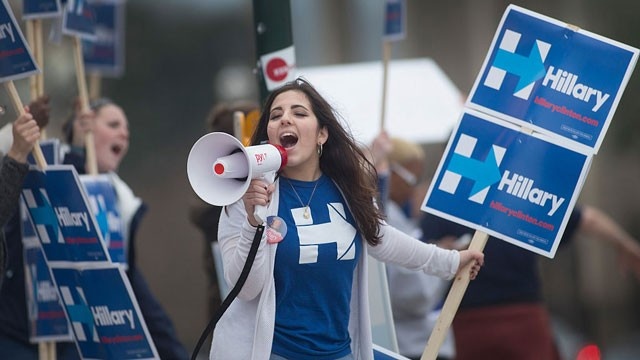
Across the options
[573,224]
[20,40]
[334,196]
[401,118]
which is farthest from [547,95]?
[401,118]

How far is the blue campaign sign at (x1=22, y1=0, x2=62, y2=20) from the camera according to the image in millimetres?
6934

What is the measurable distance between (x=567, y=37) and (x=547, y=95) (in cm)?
25

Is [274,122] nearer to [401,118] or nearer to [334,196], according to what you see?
[334,196]

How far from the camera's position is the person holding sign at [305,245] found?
17.7 feet

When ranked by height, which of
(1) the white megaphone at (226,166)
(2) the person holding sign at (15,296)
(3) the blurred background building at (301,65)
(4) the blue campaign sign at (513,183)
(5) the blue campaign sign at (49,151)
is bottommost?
(3) the blurred background building at (301,65)

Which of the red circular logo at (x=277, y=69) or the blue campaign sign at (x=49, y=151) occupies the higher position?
the red circular logo at (x=277, y=69)

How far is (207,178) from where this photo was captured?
5.23 metres

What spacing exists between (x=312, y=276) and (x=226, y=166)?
651 millimetres

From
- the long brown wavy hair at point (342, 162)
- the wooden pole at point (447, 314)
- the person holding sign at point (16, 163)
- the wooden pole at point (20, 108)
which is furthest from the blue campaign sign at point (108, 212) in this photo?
the wooden pole at point (447, 314)

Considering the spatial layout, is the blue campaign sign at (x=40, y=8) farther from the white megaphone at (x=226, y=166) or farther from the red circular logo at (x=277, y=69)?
the white megaphone at (x=226, y=166)

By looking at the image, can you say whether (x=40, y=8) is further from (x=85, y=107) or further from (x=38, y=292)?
(x=38, y=292)

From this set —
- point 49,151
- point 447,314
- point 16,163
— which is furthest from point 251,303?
point 49,151

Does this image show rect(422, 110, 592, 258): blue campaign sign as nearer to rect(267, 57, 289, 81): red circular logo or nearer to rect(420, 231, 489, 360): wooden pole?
rect(420, 231, 489, 360): wooden pole

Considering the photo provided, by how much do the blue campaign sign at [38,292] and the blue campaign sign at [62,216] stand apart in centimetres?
17
